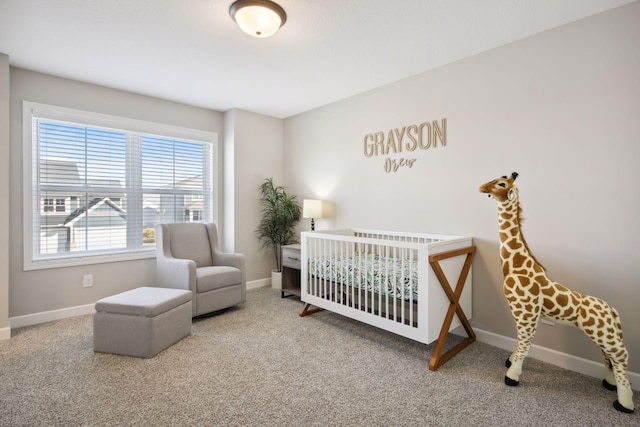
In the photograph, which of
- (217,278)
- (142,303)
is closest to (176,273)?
(217,278)

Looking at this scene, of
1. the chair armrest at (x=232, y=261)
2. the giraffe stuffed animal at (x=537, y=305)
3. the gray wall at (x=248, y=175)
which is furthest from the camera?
the gray wall at (x=248, y=175)

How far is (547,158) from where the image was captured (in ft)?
7.48

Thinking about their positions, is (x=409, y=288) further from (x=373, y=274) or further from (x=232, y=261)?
(x=232, y=261)

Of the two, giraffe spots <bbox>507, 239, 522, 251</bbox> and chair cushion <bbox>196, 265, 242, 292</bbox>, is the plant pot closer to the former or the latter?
chair cushion <bbox>196, 265, 242, 292</bbox>

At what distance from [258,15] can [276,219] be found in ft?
8.72

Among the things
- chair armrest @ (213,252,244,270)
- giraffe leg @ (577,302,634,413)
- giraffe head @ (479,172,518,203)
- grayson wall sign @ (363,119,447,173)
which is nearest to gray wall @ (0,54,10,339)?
chair armrest @ (213,252,244,270)

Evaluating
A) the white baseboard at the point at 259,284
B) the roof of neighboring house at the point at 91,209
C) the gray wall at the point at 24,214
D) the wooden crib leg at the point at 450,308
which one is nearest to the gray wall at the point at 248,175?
the white baseboard at the point at 259,284

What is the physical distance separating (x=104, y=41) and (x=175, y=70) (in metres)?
0.60

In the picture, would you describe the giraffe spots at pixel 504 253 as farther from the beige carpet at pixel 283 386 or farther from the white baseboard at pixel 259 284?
the white baseboard at pixel 259 284

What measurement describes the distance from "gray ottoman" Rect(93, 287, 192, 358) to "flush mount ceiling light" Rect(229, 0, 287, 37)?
2039 mm

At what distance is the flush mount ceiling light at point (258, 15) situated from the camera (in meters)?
1.92

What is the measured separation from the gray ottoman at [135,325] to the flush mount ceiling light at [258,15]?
80.3 inches

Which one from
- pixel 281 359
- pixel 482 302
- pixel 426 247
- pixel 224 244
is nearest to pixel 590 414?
pixel 482 302

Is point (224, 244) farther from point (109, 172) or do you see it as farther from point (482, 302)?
point (482, 302)
